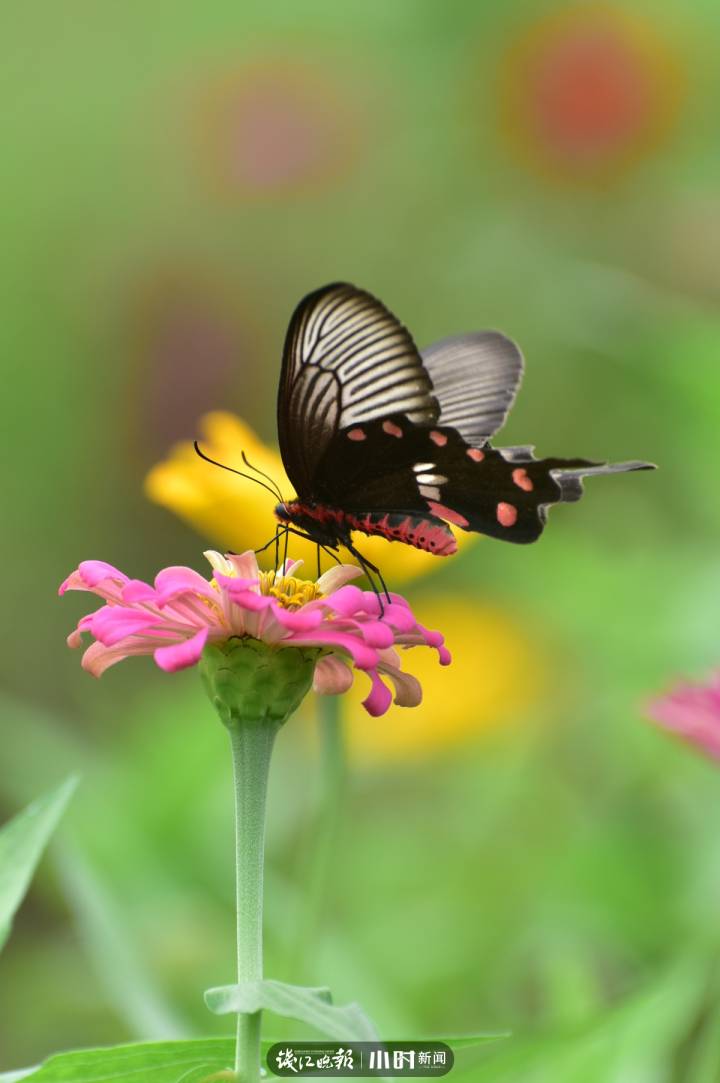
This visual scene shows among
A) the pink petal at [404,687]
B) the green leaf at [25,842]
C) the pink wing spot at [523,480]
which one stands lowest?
the green leaf at [25,842]

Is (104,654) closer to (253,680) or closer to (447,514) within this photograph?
(253,680)

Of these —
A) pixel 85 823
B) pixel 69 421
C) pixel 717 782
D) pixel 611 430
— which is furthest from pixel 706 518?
pixel 69 421

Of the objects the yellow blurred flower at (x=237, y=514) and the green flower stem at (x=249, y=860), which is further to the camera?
the yellow blurred flower at (x=237, y=514)

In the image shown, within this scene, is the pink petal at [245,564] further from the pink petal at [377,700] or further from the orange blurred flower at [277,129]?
the orange blurred flower at [277,129]

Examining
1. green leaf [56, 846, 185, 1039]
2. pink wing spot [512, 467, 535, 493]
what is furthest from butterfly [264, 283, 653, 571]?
green leaf [56, 846, 185, 1039]

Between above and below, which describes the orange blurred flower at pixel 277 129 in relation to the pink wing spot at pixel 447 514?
above

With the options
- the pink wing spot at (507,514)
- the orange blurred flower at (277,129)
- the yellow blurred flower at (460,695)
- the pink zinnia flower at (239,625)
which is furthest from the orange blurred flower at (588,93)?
the pink zinnia flower at (239,625)

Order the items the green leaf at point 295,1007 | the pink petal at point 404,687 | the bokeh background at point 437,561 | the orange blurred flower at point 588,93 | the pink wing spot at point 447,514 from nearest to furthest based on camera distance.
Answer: the green leaf at point 295,1007, the pink petal at point 404,687, the pink wing spot at point 447,514, the bokeh background at point 437,561, the orange blurred flower at point 588,93

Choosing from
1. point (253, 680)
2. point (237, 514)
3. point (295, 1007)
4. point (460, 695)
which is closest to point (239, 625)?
point (253, 680)

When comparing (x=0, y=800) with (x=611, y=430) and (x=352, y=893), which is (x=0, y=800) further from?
(x=611, y=430)
